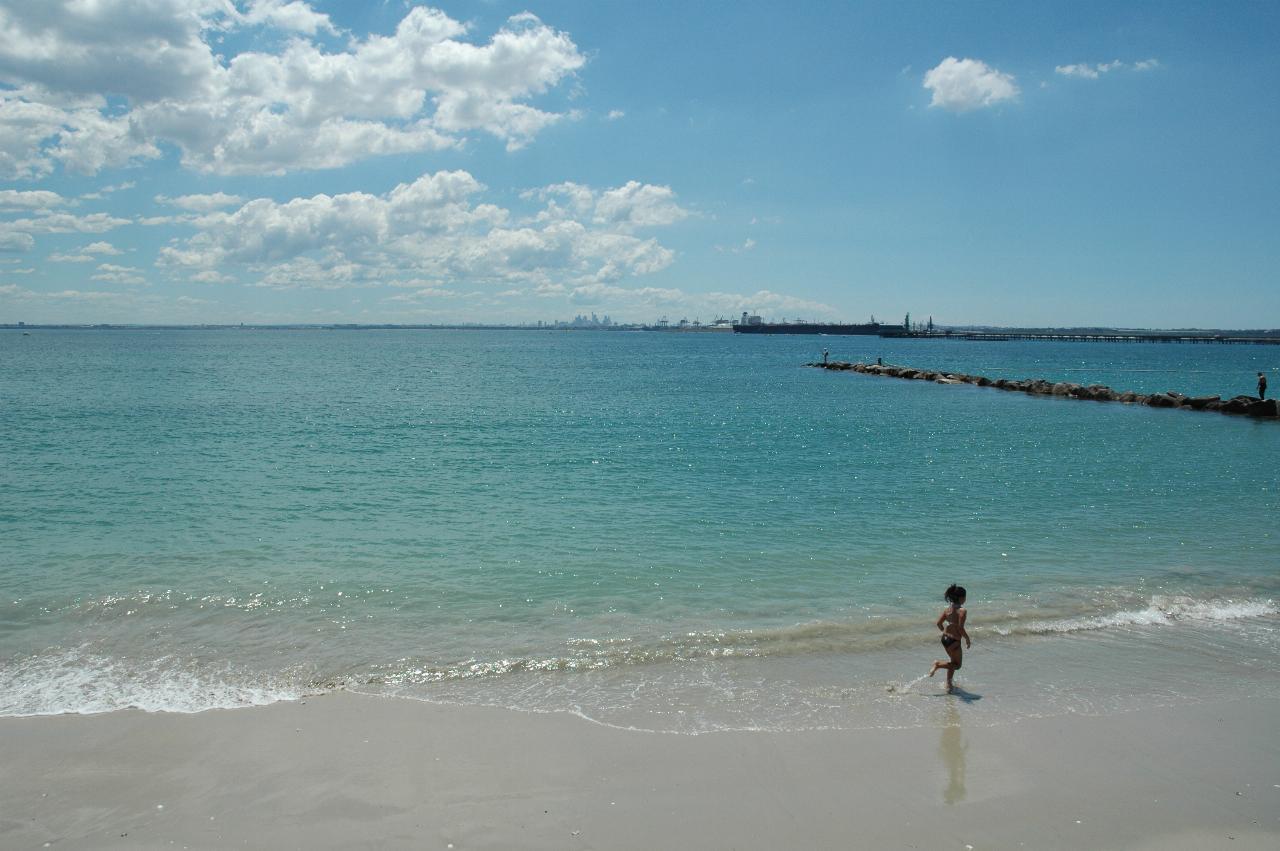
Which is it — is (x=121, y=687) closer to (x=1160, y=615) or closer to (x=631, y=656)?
(x=631, y=656)

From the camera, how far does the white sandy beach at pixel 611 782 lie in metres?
6.71

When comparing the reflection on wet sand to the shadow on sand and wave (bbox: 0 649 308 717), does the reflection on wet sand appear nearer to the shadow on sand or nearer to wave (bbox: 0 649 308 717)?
the shadow on sand

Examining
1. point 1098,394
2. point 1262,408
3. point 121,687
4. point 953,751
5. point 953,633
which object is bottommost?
point 121,687

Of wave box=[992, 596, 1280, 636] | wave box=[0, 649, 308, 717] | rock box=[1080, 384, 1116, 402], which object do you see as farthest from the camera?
rock box=[1080, 384, 1116, 402]

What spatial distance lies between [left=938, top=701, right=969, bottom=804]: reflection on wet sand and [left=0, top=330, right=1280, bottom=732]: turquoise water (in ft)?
0.93

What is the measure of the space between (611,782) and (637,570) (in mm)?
7234

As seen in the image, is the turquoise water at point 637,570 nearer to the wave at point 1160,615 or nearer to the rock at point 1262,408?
the wave at point 1160,615

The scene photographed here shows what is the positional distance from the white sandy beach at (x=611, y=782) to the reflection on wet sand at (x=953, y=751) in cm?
2

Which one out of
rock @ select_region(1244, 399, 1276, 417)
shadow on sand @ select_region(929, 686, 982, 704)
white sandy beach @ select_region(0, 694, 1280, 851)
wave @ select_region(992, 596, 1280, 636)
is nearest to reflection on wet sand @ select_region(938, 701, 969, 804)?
white sandy beach @ select_region(0, 694, 1280, 851)

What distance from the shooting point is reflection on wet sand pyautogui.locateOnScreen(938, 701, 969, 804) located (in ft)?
24.1

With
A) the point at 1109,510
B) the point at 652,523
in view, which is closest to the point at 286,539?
the point at 652,523

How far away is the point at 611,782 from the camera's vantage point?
7504 mm

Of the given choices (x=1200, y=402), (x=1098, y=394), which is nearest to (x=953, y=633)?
(x=1200, y=402)

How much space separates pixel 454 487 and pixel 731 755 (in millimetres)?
16029
